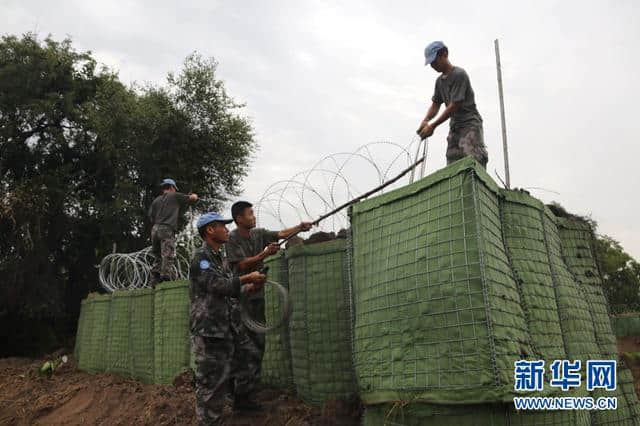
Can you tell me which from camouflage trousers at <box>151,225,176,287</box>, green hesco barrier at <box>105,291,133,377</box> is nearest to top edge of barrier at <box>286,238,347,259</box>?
camouflage trousers at <box>151,225,176,287</box>

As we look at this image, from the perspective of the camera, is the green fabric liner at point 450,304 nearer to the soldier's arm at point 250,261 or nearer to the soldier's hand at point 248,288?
the soldier's arm at point 250,261

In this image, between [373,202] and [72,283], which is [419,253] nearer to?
[373,202]

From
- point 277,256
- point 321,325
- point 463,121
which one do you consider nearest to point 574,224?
point 463,121

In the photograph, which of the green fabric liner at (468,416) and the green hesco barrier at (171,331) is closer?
the green fabric liner at (468,416)

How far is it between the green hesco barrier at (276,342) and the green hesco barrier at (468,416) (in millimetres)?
1850

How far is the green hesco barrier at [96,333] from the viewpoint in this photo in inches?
380

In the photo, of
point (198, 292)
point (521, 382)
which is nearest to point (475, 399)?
point (521, 382)

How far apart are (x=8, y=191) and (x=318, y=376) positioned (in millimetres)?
13842

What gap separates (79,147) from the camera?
17641 mm

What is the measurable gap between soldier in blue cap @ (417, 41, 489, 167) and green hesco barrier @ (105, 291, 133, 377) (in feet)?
19.7

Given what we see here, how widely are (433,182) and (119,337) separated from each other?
7136 mm

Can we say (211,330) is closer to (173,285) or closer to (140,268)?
(173,285)

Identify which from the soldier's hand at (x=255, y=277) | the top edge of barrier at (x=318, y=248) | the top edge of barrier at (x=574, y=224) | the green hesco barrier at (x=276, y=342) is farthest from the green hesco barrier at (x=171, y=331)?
the top edge of barrier at (x=574, y=224)

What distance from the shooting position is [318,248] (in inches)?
191
